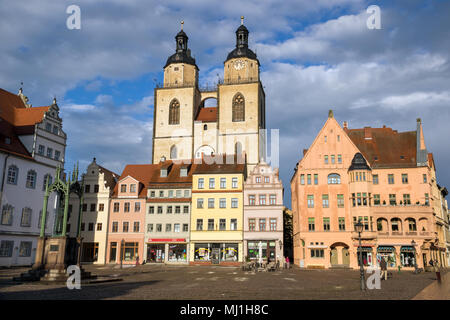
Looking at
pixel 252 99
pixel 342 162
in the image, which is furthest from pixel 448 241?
pixel 252 99

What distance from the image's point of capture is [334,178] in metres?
53.5

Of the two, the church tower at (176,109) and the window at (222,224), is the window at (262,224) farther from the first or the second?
the church tower at (176,109)

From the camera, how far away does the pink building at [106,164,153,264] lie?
185 ft

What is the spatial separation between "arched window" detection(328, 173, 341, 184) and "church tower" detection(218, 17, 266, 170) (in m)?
19.1

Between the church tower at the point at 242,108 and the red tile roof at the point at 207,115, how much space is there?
8.35 ft

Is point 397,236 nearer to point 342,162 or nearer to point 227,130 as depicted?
point 342,162

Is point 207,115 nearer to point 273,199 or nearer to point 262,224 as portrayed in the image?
point 273,199

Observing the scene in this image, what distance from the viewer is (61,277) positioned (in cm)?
2361

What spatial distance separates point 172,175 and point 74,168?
33453 mm

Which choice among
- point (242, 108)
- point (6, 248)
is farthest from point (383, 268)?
point (242, 108)

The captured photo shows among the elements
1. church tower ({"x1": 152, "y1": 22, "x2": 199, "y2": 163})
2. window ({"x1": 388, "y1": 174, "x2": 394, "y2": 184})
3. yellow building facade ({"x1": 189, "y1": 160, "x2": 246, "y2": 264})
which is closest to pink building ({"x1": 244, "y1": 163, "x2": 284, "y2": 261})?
yellow building facade ({"x1": 189, "y1": 160, "x2": 246, "y2": 264})

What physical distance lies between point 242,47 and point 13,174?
2010 inches

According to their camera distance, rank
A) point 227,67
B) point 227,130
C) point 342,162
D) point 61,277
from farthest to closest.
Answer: point 227,67 < point 227,130 < point 342,162 < point 61,277
